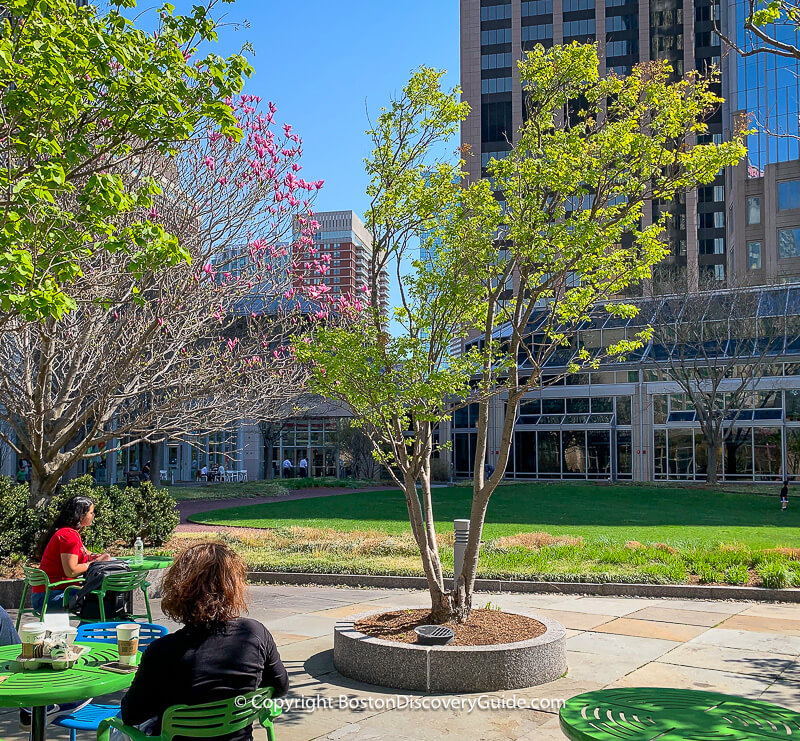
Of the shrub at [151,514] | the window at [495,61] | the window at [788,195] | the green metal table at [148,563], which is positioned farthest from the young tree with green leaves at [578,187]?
the window at [495,61]

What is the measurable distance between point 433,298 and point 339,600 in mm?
5172

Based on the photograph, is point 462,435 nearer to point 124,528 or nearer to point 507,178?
point 124,528

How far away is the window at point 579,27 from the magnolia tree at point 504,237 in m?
72.3

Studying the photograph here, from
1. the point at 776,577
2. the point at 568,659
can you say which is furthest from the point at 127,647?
the point at 776,577

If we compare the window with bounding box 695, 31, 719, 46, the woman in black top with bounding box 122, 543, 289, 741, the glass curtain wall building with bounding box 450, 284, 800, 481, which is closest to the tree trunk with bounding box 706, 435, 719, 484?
the glass curtain wall building with bounding box 450, 284, 800, 481

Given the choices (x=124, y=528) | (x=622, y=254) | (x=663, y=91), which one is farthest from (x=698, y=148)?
(x=124, y=528)

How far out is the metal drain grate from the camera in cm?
714

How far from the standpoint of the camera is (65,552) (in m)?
7.45

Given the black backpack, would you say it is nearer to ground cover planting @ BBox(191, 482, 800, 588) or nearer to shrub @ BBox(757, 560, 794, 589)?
ground cover planting @ BBox(191, 482, 800, 588)

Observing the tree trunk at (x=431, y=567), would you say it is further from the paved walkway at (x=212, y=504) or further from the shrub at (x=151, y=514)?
the paved walkway at (x=212, y=504)

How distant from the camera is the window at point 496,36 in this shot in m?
74.8

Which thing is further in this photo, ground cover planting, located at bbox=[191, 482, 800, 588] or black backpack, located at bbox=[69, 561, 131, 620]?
ground cover planting, located at bbox=[191, 482, 800, 588]

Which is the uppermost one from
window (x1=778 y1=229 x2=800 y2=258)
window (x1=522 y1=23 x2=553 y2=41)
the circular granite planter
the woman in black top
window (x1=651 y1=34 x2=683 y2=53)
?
window (x1=522 y1=23 x2=553 y2=41)

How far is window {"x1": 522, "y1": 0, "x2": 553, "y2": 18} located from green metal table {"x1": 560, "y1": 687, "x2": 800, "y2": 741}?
3107 inches
